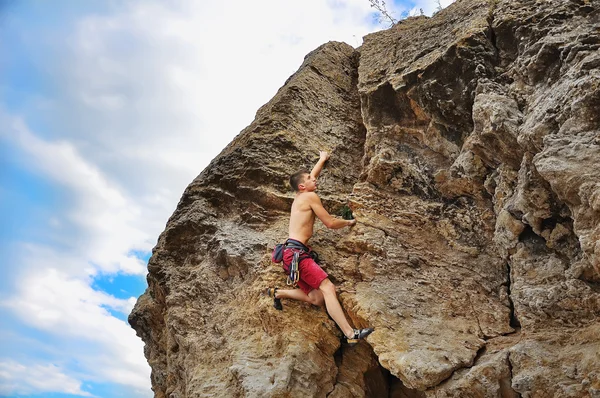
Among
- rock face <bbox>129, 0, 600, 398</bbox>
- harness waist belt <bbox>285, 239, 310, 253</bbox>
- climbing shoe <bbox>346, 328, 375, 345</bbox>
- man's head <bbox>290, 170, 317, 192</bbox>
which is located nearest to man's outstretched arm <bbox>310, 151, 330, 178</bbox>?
man's head <bbox>290, 170, 317, 192</bbox>

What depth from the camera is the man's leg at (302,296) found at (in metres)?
5.19

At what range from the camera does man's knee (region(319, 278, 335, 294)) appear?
5.03 metres

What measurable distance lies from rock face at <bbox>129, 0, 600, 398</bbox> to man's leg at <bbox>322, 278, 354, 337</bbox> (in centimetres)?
17

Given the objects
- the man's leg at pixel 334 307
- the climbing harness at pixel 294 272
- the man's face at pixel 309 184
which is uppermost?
the man's face at pixel 309 184

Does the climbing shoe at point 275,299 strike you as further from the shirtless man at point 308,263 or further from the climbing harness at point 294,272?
the climbing harness at point 294,272

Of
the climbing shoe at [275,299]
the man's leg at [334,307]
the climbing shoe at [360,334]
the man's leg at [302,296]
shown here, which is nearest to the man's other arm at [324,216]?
the man's leg at [334,307]

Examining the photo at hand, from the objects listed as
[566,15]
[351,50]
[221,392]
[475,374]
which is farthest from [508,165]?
[351,50]

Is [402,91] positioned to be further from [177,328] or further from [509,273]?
[177,328]

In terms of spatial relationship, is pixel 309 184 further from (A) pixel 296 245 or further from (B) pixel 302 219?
(A) pixel 296 245

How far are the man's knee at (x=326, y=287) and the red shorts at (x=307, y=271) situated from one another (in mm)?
44

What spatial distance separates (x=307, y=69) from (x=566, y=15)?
457cm

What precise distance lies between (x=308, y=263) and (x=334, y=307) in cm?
61

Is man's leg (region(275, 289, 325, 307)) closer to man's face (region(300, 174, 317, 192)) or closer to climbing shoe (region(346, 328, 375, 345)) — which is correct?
climbing shoe (region(346, 328, 375, 345))

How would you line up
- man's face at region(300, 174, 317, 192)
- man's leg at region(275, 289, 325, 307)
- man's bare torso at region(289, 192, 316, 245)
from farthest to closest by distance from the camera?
1. man's face at region(300, 174, 317, 192)
2. man's bare torso at region(289, 192, 316, 245)
3. man's leg at region(275, 289, 325, 307)
